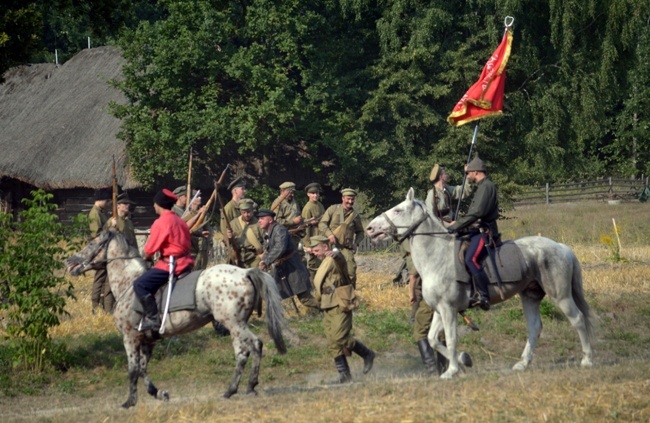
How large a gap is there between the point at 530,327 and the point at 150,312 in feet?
17.5

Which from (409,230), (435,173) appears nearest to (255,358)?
(409,230)

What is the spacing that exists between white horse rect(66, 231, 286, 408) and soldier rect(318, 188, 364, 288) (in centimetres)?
517

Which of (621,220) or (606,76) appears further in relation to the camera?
(621,220)

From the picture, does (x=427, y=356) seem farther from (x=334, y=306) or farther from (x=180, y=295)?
(x=180, y=295)

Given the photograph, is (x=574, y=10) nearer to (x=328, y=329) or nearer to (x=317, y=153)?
(x=317, y=153)

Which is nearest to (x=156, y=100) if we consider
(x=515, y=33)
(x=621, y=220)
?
(x=515, y=33)

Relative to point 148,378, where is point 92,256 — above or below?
above

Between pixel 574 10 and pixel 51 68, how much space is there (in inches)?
849

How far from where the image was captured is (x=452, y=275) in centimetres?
1408

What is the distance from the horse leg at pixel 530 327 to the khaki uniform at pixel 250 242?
5340 mm

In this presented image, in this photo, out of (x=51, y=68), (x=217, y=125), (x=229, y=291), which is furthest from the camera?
(x=51, y=68)

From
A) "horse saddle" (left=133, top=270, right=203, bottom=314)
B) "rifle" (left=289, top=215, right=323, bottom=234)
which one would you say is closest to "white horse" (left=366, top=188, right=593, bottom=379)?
"horse saddle" (left=133, top=270, right=203, bottom=314)

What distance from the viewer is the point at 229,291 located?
1286 centimetres

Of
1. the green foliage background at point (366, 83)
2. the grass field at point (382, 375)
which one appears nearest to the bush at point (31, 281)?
the grass field at point (382, 375)
